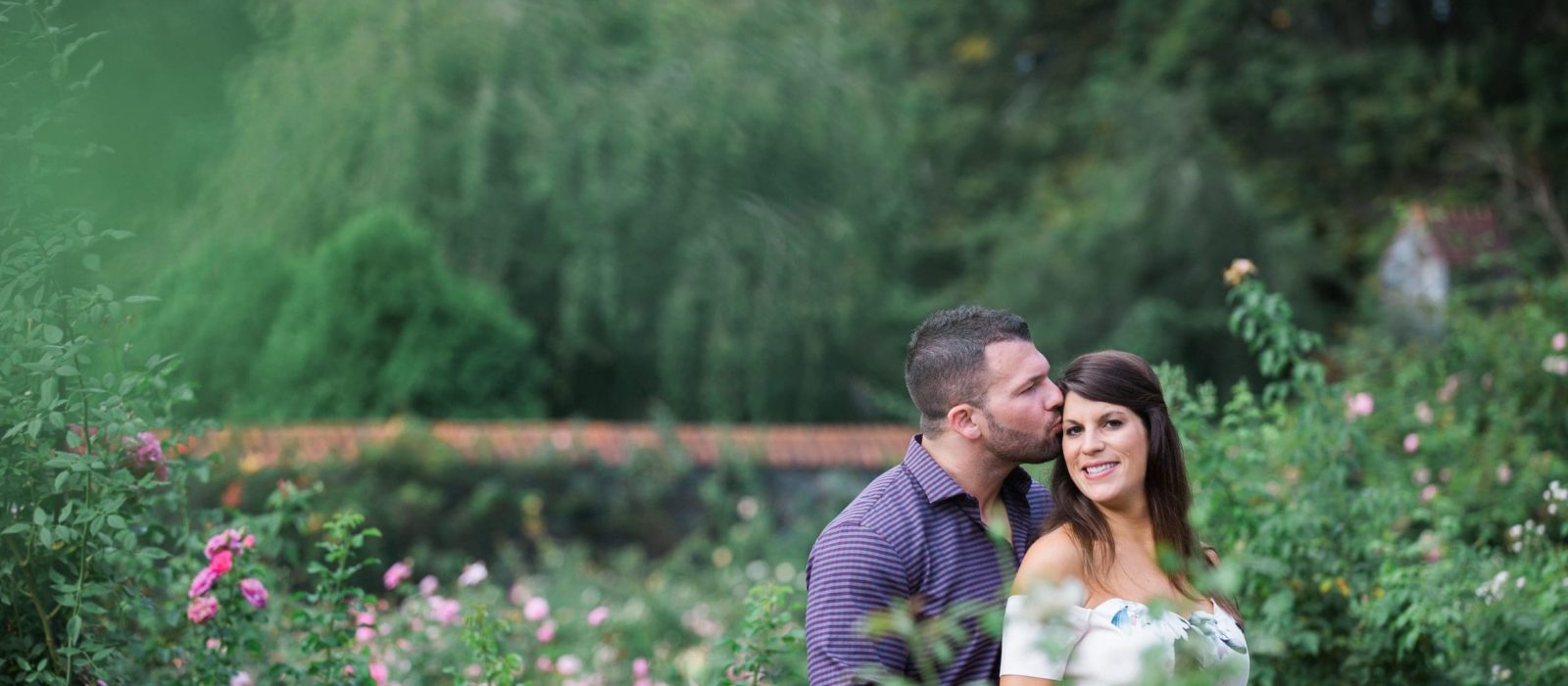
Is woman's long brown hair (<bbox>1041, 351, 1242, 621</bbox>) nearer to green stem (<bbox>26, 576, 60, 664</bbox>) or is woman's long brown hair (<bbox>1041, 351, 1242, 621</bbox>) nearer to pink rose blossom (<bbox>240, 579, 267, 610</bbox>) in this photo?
pink rose blossom (<bbox>240, 579, 267, 610</bbox>)

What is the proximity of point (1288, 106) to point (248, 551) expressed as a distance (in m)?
13.1

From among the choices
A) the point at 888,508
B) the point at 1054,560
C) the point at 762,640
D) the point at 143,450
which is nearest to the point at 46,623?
the point at 143,450

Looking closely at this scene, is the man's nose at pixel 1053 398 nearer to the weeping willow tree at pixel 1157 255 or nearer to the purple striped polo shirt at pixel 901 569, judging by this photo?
the purple striped polo shirt at pixel 901 569

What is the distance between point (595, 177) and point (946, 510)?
8.49 meters

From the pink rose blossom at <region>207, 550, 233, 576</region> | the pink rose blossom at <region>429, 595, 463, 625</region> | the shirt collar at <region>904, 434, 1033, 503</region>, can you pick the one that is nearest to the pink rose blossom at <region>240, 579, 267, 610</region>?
the pink rose blossom at <region>207, 550, 233, 576</region>

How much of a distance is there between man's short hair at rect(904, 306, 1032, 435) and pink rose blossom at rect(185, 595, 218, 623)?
1434 mm

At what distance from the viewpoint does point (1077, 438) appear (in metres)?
2.45

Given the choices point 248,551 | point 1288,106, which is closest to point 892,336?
point 1288,106

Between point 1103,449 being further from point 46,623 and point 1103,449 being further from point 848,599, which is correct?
point 46,623

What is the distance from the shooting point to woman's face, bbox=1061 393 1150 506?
242 centimetres

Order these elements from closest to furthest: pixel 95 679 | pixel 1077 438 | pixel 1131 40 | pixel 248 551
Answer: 1. pixel 1077 438
2. pixel 95 679
3. pixel 248 551
4. pixel 1131 40

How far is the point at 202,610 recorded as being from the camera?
2877 millimetres

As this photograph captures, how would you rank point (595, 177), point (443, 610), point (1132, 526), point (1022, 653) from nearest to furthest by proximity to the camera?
1. point (1022, 653)
2. point (1132, 526)
3. point (443, 610)
4. point (595, 177)

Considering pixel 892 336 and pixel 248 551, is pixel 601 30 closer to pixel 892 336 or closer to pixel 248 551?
pixel 892 336
